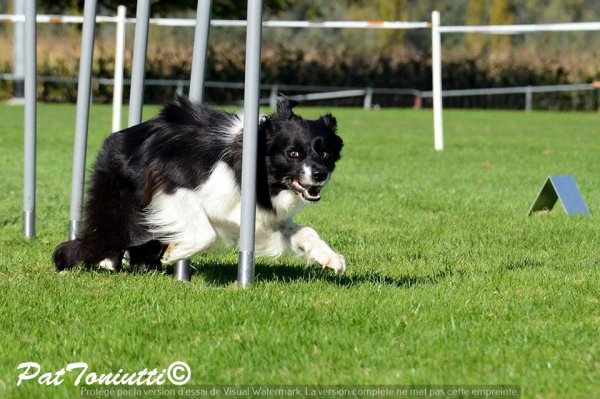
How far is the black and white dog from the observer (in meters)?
6.08

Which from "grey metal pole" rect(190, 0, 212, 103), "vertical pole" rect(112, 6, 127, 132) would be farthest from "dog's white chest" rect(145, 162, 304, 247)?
"vertical pole" rect(112, 6, 127, 132)

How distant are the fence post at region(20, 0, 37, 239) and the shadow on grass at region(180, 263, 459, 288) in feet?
6.16

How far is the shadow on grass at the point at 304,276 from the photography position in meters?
6.22

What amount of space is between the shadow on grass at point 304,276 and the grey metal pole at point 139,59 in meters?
1.16

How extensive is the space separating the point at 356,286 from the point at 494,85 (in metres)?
37.0

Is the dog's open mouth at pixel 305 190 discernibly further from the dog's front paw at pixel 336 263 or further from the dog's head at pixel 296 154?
the dog's front paw at pixel 336 263

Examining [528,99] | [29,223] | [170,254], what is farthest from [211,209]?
[528,99]

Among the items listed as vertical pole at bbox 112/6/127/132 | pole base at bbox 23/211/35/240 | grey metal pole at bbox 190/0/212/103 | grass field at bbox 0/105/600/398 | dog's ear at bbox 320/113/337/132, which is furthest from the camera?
vertical pole at bbox 112/6/127/132

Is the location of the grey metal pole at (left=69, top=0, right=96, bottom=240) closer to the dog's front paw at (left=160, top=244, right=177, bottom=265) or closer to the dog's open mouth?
the dog's front paw at (left=160, top=244, right=177, bottom=265)

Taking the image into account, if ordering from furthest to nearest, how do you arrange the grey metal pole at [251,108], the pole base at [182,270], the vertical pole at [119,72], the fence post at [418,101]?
1. the fence post at [418,101]
2. the vertical pole at [119,72]
3. the pole base at [182,270]
4. the grey metal pole at [251,108]

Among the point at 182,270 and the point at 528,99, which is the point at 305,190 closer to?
the point at 182,270

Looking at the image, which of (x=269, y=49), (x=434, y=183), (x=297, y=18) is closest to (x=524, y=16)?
(x=297, y=18)

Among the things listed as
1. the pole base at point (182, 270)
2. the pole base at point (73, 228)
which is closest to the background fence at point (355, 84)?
the pole base at point (73, 228)

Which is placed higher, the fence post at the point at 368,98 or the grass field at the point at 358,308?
the fence post at the point at 368,98
